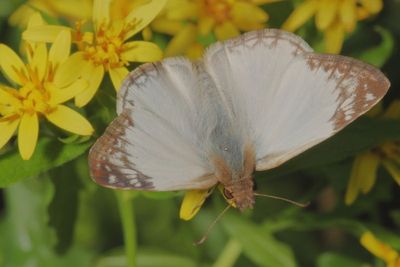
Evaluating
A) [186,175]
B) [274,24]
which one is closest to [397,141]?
[274,24]

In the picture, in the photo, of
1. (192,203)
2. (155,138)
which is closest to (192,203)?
(192,203)

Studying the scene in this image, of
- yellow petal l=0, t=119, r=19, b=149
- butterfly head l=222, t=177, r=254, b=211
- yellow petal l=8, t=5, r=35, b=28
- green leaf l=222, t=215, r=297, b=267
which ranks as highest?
yellow petal l=0, t=119, r=19, b=149

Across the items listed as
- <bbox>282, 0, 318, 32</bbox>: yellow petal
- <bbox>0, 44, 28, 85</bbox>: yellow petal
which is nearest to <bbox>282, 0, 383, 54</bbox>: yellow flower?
<bbox>282, 0, 318, 32</bbox>: yellow petal

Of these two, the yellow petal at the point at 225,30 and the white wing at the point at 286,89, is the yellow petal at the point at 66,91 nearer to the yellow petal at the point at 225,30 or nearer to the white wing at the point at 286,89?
the white wing at the point at 286,89

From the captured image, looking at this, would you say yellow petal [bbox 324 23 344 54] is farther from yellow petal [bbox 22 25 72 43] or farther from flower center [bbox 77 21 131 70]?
yellow petal [bbox 22 25 72 43]

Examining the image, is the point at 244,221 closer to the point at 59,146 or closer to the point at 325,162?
the point at 325,162

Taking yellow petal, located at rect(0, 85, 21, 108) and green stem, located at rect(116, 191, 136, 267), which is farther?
green stem, located at rect(116, 191, 136, 267)
